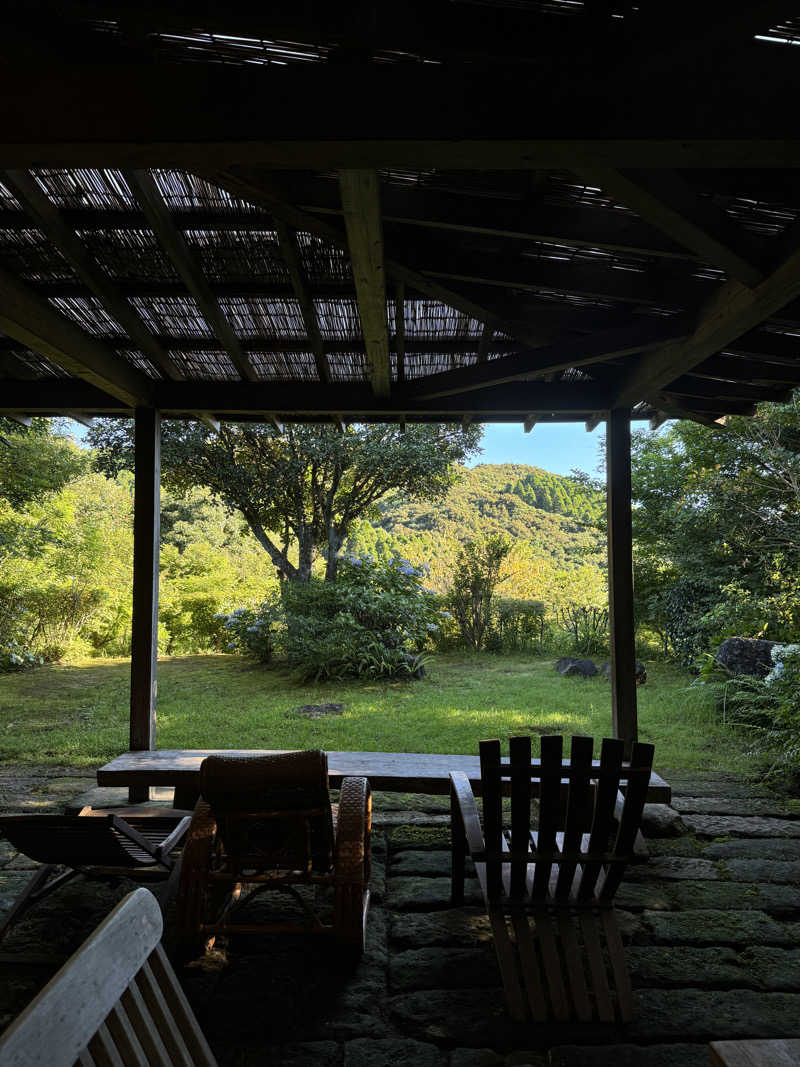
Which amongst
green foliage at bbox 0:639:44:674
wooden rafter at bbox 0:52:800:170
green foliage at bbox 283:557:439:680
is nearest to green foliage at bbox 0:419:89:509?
green foliage at bbox 0:639:44:674

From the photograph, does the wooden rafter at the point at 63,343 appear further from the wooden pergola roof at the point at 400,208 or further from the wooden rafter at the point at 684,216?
the wooden rafter at the point at 684,216

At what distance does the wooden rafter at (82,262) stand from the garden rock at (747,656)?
5.78 metres

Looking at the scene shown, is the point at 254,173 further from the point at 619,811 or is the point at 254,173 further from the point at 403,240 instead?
the point at 619,811

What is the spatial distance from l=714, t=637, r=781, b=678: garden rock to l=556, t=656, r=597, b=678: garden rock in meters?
2.38

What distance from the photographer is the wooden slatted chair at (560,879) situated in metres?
2.22

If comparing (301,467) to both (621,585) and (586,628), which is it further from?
(621,585)

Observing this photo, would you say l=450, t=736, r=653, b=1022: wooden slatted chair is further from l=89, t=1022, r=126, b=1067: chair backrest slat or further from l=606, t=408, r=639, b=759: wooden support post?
l=606, t=408, r=639, b=759: wooden support post

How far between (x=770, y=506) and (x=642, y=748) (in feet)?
21.7

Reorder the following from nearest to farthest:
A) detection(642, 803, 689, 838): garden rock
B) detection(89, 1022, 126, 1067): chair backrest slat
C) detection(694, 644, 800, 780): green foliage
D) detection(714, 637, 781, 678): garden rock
Answer: detection(89, 1022, 126, 1067): chair backrest slat → detection(642, 803, 689, 838): garden rock → detection(694, 644, 800, 780): green foliage → detection(714, 637, 781, 678): garden rock

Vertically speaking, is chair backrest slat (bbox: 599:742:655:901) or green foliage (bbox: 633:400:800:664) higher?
green foliage (bbox: 633:400:800:664)

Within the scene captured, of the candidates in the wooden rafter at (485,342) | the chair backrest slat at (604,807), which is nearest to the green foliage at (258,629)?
the wooden rafter at (485,342)

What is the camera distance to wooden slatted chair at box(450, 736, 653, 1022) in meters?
2.22

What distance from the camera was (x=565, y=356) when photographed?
350 cm

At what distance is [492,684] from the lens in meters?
8.59
